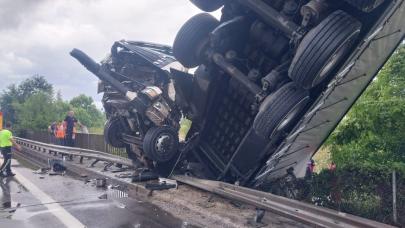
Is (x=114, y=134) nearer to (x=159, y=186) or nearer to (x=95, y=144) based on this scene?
(x=159, y=186)

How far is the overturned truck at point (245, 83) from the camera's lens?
3736mm

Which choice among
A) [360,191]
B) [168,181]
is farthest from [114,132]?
[360,191]

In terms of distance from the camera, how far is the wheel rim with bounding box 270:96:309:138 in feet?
13.6

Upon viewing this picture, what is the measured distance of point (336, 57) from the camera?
12.2 ft

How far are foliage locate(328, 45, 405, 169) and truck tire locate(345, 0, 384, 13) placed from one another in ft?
5.88

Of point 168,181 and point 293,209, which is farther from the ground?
point 293,209

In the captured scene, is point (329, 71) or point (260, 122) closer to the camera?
point (329, 71)

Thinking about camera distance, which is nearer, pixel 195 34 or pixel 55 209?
pixel 55 209

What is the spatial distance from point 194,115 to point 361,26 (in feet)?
11.1

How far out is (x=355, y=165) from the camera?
433cm

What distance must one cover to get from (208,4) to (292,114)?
218 cm

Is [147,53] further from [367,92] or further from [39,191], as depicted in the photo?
[367,92]

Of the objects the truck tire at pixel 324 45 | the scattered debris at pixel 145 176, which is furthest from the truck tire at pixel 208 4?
the scattered debris at pixel 145 176

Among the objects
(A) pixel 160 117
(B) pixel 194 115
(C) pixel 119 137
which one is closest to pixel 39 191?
(C) pixel 119 137
